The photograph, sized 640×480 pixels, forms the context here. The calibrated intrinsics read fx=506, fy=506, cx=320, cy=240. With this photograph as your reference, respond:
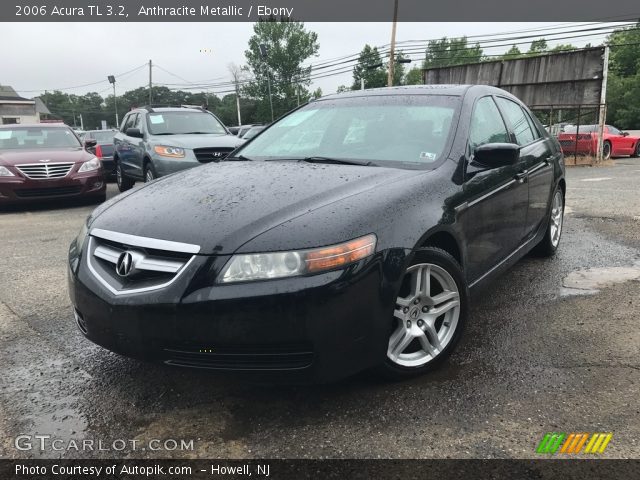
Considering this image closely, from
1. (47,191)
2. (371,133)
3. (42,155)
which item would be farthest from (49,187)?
(371,133)

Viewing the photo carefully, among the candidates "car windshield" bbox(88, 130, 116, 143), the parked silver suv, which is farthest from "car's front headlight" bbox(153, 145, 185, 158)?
"car windshield" bbox(88, 130, 116, 143)

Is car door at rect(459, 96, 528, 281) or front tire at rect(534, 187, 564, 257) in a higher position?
car door at rect(459, 96, 528, 281)

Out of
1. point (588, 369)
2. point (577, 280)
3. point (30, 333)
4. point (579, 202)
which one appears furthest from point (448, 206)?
point (579, 202)

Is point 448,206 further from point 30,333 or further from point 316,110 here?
point 30,333

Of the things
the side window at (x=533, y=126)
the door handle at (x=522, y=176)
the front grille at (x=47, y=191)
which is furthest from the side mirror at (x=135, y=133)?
the door handle at (x=522, y=176)

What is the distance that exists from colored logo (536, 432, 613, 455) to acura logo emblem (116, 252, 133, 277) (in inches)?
74.7

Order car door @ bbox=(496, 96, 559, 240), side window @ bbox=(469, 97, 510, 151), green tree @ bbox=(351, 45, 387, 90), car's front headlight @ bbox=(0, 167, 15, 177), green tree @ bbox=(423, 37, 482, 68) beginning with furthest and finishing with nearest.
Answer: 1. green tree @ bbox=(351, 45, 387, 90)
2. green tree @ bbox=(423, 37, 482, 68)
3. car's front headlight @ bbox=(0, 167, 15, 177)
4. car door @ bbox=(496, 96, 559, 240)
5. side window @ bbox=(469, 97, 510, 151)

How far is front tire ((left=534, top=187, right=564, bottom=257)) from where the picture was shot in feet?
15.4

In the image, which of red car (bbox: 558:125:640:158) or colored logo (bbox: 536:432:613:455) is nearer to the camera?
colored logo (bbox: 536:432:613:455)

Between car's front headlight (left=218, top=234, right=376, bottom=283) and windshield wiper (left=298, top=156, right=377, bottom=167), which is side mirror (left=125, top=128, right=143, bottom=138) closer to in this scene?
windshield wiper (left=298, top=156, right=377, bottom=167)

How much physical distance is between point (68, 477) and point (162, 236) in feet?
3.36

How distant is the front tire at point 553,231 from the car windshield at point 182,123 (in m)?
6.48

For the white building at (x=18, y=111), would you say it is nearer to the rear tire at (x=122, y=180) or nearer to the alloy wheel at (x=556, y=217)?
the rear tire at (x=122, y=180)

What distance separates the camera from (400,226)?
2.38 meters
